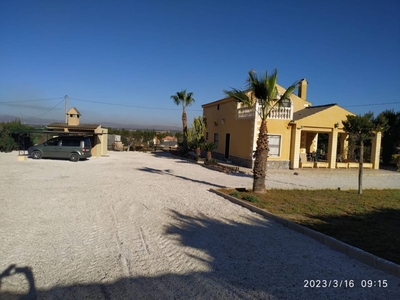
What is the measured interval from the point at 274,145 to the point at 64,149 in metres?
15.1

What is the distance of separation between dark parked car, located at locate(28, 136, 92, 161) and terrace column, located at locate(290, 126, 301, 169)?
48.8 feet

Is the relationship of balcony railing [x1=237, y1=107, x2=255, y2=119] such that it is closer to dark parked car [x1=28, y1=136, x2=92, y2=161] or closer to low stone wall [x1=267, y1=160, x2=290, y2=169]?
low stone wall [x1=267, y1=160, x2=290, y2=169]

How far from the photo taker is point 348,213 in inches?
325

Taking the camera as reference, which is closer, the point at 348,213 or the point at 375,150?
the point at 348,213

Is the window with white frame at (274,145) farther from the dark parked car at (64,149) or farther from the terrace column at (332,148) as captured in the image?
the dark parked car at (64,149)

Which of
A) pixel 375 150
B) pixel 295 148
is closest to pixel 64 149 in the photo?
pixel 295 148

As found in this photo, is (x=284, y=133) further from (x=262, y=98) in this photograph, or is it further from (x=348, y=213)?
(x=348, y=213)

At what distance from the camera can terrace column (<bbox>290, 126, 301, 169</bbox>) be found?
19469mm

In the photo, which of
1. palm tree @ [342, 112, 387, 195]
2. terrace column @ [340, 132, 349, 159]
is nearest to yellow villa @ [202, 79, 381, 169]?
terrace column @ [340, 132, 349, 159]

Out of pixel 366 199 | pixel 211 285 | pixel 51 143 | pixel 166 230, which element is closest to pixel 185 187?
pixel 166 230

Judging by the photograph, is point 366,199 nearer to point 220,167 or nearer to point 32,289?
point 220,167

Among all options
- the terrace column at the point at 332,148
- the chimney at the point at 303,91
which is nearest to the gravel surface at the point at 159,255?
the terrace column at the point at 332,148

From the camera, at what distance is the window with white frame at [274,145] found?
63.9 ft

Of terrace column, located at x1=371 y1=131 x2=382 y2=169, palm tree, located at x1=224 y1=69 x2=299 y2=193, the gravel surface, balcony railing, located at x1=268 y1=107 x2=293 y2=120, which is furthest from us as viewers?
terrace column, located at x1=371 y1=131 x2=382 y2=169
